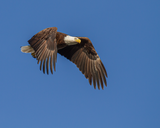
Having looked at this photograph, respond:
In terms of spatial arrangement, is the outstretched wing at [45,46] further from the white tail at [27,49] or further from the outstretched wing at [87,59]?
the outstretched wing at [87,59]

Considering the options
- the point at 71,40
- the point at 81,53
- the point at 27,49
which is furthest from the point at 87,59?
the point at 27,49

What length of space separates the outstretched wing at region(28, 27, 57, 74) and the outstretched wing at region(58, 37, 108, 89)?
169cm

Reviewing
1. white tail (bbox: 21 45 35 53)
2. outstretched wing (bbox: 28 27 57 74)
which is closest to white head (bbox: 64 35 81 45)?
outstretched wing (bbox: 28 27 57 74)

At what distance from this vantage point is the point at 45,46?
7832 mm

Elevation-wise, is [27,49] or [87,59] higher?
[27,49]

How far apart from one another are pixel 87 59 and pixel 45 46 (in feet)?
8.45

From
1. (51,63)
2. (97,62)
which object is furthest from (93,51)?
(51,63)

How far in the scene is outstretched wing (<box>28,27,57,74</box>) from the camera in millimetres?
7445

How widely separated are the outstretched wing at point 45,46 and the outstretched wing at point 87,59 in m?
1.69

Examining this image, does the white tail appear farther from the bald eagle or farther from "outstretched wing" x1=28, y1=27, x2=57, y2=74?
"outstretched wing" x1=28, y1=27, x2=57, y2=74

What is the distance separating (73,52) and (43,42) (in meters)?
2.23

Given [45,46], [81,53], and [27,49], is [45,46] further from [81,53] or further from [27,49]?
[81,53]

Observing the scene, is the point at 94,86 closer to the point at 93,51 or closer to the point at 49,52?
the point at 93,51

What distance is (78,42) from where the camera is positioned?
9.34 metres
